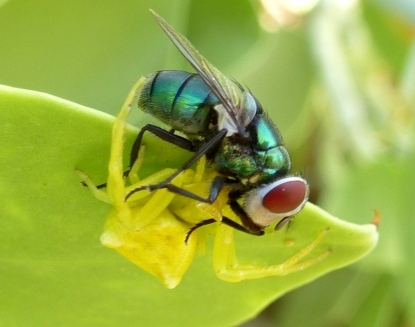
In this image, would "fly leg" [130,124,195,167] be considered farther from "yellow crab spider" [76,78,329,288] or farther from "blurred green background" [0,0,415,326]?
"blurred green background" [0,0,415,326]

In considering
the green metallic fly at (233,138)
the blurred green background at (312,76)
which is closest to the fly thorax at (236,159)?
the green metallic fly at (233,138)

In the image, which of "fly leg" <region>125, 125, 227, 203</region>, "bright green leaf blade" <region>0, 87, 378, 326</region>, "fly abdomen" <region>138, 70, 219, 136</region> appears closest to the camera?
"bright green leaf blade" <region>0, 87, 378, 326</region>

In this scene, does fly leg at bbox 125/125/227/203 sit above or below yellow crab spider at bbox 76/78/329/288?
above

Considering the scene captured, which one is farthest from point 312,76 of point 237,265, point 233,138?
point 237,265

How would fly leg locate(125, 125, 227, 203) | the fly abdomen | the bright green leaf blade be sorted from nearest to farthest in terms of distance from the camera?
the bright green leaf blade, fly leg locate(125, 125, 227, 203), the fly abdomen

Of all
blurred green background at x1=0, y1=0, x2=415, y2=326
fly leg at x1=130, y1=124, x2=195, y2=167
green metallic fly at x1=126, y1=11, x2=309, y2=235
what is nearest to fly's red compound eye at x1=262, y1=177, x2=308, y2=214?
green metallic fly at x1=126, y1=11, x2=309, y2=235
